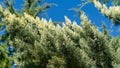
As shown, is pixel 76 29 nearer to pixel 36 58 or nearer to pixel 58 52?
pixel 58 52

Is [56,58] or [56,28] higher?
[56,28]

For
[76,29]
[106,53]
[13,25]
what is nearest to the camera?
[106,53]

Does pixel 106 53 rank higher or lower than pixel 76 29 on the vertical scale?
lower

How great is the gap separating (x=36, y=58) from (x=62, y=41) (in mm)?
643

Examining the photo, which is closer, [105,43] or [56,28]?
[105,43]

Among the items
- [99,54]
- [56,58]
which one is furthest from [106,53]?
[56,58]

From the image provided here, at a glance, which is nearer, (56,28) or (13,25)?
(56,28)

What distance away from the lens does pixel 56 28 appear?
5.90 m

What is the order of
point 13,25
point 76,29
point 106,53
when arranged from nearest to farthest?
point 106,53, point 76,29, point 13,25

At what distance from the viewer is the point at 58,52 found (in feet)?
19.0

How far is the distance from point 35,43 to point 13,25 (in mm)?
746

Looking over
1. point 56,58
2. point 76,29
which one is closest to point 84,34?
point 76,29

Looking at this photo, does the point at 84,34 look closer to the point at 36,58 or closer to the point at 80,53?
the point at 80,53

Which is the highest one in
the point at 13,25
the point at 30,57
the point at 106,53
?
the point at 13,25
